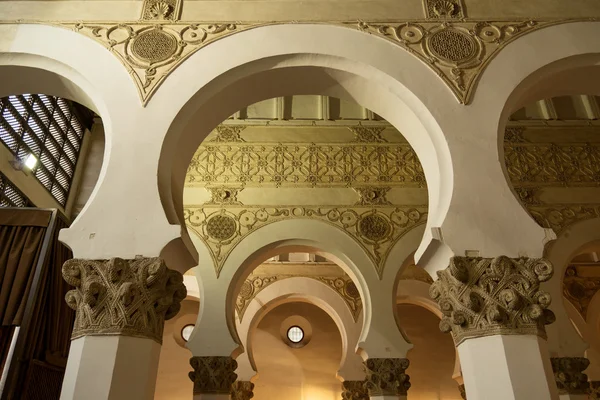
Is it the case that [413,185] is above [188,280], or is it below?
above

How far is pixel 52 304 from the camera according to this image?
5090mm

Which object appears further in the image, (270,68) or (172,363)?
(172,363)

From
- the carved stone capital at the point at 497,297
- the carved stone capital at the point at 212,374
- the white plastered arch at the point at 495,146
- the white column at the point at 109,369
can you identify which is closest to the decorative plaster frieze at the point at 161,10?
the white plastered arch at the point at 495,146

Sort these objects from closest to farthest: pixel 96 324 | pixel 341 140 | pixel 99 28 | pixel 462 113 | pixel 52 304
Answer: pixel 96 324 < pixel 462 113 < pixel 99 28 < pixel 52 304 < pixel 341 140

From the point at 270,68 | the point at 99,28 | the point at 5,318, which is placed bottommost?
the point at 5,318

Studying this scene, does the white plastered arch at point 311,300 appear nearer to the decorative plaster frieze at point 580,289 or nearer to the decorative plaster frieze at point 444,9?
the decorative plaster frieze at point 580,289

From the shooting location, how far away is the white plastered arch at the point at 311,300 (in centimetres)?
801

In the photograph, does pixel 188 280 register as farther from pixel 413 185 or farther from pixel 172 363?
pixel 413 185

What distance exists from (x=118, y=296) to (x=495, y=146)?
2.79 m

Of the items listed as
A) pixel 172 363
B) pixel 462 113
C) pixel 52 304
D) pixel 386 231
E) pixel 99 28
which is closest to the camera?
pixel 462 113

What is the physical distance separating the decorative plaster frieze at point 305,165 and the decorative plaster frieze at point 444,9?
3182 mm

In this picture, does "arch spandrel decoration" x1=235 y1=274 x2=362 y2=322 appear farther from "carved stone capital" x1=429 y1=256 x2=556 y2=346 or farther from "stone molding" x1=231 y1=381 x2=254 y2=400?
"carved stone capital" x1=429 y1=256 x2=556 y2=346

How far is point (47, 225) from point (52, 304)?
2.73ft

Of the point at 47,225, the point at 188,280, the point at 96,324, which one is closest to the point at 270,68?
the point at 96,324
